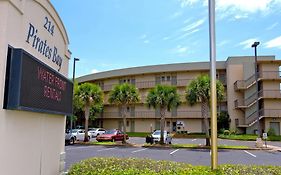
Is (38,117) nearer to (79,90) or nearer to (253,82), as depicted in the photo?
(79,90)

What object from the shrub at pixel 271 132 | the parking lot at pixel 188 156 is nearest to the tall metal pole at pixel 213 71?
the parking lot at pixel 188 156

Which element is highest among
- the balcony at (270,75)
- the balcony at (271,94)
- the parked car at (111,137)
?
the balcony at (270,75)

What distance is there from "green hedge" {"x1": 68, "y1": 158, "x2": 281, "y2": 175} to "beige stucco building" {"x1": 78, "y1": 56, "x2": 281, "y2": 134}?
32950 millimetres

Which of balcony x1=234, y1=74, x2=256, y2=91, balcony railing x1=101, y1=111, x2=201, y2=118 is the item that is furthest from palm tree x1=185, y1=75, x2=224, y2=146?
balcony railing x1=101, y1=111, x2=201, y2=118

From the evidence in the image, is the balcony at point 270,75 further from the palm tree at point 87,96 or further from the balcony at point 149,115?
the palm tree at point 87,96

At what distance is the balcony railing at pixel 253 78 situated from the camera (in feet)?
131

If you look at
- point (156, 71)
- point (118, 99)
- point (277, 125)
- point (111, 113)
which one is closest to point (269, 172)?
point (118, 99)

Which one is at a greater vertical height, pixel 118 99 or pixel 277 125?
pixel 118 99

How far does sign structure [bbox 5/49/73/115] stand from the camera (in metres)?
4.62

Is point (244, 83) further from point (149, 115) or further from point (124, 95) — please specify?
point (124, 95)

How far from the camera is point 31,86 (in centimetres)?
514

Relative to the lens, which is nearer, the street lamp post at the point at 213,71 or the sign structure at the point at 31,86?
the sign structure at the point at 31,86

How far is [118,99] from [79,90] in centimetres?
415

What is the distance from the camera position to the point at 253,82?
138 ft
